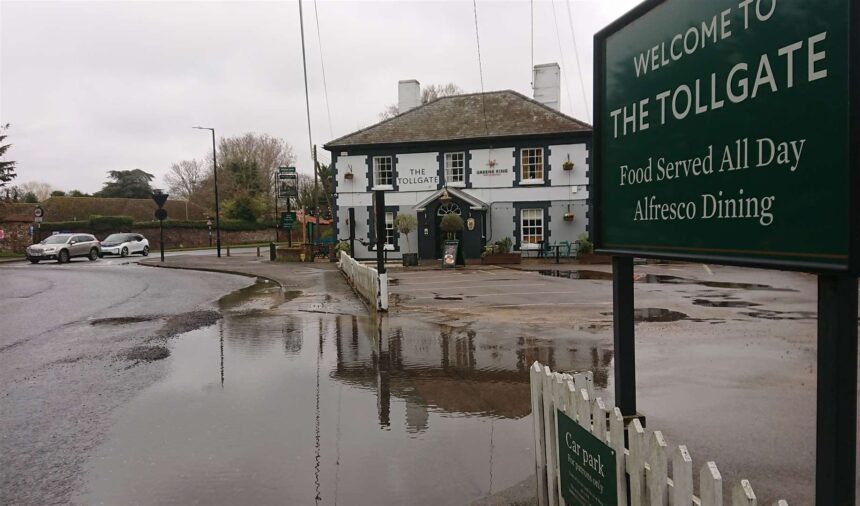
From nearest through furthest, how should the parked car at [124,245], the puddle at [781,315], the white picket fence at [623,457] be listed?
the white picket fence at [623,457] → the puddle at [781,315] → the parked car at [124,245]

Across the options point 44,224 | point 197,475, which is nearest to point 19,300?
point 197,475

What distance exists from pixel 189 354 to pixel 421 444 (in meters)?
5.06

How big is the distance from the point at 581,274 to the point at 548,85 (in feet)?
46.3

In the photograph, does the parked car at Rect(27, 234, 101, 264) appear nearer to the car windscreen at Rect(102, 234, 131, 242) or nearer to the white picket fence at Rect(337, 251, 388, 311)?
the car windscreen at Rect(102, 234, 131, 242)

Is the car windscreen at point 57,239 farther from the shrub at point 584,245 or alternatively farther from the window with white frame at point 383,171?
the shrub at point 584,245

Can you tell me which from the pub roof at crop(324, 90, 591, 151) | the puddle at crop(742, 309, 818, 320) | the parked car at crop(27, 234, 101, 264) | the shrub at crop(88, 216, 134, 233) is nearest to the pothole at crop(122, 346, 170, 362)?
the puddle at crop(742, 309, 818, 320)

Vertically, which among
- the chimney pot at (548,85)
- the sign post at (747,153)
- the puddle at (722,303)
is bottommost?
the puddle at (722,303)

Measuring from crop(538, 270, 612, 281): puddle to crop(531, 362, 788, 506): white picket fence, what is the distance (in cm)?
1543

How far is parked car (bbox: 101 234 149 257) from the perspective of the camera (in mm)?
37406

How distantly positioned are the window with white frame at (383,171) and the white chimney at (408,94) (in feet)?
16.0

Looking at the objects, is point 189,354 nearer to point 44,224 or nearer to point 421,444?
point 421,444

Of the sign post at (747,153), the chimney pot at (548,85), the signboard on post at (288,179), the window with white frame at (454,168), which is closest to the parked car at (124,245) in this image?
the signboard on post at (288,179)

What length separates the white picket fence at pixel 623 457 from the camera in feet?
7.25

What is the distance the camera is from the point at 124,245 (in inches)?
1499
